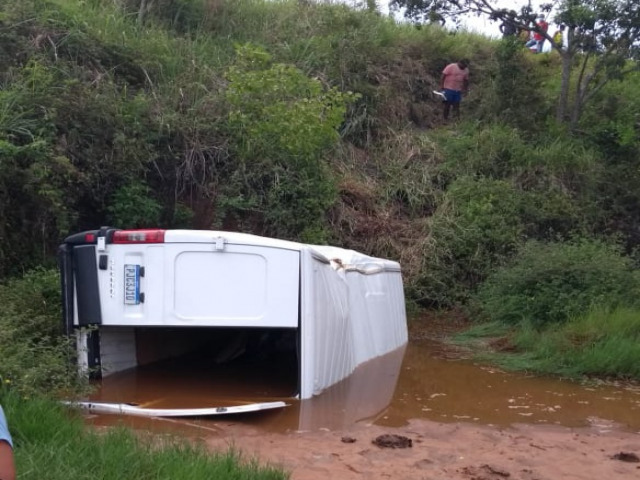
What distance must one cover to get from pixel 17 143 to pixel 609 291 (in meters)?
8.70

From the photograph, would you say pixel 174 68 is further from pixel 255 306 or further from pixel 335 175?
pixel 255 306

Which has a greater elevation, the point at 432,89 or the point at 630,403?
the point at 432,89

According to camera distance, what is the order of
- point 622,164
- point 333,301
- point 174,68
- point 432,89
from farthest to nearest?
point 432,89 < point 622,164 < point 174,68 < point 333,301

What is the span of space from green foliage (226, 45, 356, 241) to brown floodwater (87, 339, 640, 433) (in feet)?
14.4

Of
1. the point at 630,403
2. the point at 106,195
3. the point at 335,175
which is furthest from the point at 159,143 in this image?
the point at 630,403

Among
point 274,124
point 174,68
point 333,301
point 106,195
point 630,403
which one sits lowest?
point 630,403

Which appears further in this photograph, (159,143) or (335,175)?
(335,175)

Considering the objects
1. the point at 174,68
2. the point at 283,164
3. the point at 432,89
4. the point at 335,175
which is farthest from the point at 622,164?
the point at 174,68

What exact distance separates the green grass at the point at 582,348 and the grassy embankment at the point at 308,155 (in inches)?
3.2

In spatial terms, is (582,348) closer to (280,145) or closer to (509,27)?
(280,145)

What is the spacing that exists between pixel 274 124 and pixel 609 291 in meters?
5.93

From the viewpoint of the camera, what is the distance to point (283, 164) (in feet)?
50.4

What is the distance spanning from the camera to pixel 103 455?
5.50 m

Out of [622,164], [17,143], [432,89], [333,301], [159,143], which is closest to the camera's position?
[333,301]
